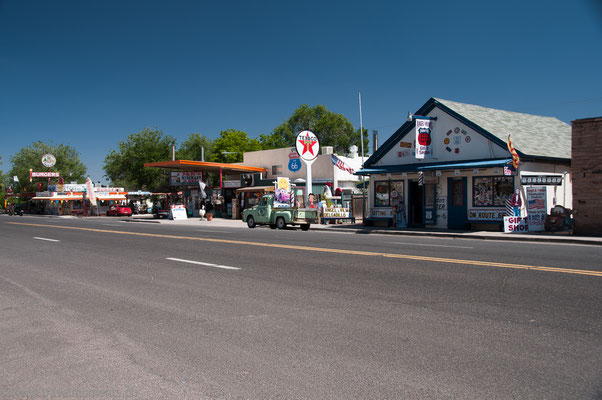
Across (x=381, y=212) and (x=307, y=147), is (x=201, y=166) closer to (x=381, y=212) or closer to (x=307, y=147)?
(x=307, y=147)

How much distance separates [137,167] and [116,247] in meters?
56.0

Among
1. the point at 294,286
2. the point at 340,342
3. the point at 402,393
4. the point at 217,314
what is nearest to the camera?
the point at 402,393

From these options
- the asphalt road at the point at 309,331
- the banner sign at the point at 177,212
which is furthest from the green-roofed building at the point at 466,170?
the banner sign at the point at 177,212

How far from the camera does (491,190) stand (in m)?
22.0

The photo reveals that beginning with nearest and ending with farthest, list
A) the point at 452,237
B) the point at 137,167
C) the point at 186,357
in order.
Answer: the point at 186,357
the point at 452,237
the point at 137,167

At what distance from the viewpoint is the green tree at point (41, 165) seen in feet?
310

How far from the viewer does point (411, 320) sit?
19.3ft

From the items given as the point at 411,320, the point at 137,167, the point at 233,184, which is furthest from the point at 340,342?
the point at 137,167

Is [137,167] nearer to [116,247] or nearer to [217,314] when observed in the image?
[116,247]

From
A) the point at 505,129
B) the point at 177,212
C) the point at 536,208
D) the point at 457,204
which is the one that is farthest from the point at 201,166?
the point at 536,208

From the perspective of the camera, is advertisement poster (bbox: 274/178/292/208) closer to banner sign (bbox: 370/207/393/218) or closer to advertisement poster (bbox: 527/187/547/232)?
banner sign (bbox: 370/207/393/218)

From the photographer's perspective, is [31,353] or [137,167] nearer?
[31,353]

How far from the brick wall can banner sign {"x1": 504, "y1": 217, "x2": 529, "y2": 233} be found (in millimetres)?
2008

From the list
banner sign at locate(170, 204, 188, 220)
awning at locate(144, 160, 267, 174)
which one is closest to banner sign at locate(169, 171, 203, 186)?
awning at locate(144, 160, 267, 174)
